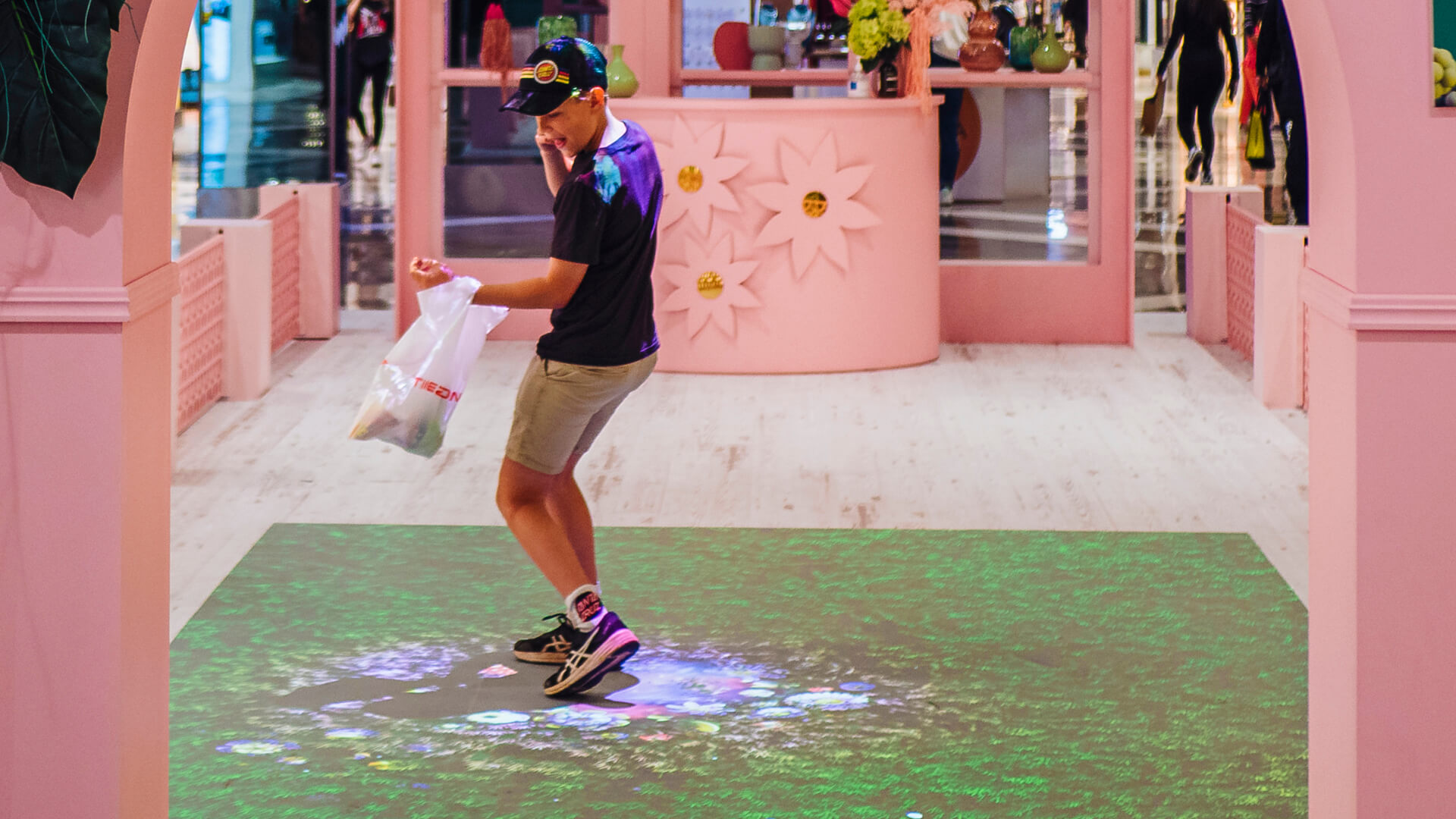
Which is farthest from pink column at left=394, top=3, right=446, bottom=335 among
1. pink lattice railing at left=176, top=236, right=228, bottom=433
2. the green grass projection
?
the green grass projection

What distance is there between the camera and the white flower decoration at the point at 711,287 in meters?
7.58

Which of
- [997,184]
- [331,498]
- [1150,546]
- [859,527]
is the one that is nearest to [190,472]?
[331,498]

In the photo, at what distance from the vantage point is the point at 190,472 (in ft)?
19.5

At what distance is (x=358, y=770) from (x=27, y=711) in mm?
783

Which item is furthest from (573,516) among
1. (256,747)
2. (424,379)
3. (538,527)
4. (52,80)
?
(52,80)

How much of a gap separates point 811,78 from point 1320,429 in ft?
19.3

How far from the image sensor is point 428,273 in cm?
367

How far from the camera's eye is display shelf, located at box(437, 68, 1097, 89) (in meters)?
8.36

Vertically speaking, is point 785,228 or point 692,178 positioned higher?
point 692,178

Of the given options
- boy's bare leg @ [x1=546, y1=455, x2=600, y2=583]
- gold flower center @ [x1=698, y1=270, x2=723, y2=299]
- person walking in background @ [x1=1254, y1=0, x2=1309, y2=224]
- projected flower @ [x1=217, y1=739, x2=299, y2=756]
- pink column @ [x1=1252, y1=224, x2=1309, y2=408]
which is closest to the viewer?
projected flower @ [x1=217, y1=739, x2=299, y2=756]

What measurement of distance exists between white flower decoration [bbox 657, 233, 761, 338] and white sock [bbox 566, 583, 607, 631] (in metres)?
3.73

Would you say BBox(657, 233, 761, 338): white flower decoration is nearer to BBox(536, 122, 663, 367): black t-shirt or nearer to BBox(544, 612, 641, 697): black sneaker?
BBox(536, 122, 663, 367): black t-shirt

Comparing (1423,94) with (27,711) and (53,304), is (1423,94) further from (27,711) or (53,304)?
(27,711)

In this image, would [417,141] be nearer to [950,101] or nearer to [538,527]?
[950,101]
